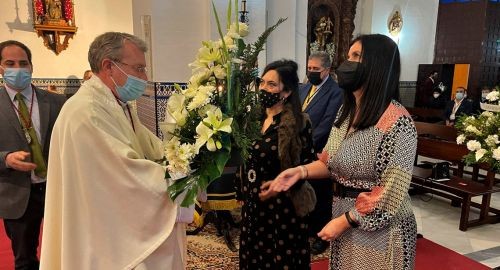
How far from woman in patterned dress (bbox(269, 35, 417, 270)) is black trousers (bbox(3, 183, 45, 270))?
66.7 inches

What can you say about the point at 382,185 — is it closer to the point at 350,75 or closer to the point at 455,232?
the point at 350,75

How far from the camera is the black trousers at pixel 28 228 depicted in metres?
2.17

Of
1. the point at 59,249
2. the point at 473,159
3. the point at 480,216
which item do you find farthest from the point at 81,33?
the point at 480,216

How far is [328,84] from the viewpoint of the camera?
132 inches

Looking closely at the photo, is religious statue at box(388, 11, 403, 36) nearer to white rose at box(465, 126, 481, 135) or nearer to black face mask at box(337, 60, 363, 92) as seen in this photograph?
white rose at box(465, 126, 481, 135)

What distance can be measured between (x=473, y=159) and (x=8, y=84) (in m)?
3.15

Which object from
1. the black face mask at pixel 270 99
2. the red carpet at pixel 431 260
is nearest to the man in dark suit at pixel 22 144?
the red carpet at pixel 431 260

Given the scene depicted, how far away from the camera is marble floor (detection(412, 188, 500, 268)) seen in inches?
137

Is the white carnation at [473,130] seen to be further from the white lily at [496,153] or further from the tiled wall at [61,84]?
the tiled wall at [61,84]

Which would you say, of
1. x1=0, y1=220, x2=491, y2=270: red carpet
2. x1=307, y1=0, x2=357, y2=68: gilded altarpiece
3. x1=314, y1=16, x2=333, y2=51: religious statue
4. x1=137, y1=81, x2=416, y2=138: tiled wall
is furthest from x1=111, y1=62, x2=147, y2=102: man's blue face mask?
x1=314, y1=16, x2=333, y2=51: religious statue

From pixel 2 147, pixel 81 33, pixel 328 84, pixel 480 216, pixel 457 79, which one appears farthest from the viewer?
pixel 457 79

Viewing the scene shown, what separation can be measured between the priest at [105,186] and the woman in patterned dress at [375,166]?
70cm

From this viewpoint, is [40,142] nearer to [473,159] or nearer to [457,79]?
[473,159]

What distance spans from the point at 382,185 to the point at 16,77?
2.09 m
